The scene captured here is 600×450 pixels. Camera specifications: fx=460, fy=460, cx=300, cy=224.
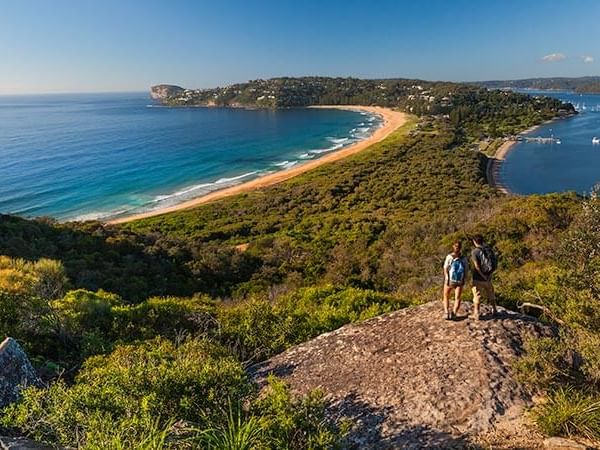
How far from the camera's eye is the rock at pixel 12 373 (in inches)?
226

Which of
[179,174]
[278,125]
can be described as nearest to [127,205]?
[179,174]

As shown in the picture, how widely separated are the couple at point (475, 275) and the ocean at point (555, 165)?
153 feet

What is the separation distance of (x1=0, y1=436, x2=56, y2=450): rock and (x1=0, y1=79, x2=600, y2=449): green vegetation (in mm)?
113

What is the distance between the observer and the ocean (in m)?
60.3

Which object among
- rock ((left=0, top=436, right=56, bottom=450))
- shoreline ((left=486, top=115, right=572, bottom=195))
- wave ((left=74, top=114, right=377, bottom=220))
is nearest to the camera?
rock ((left=0, top=436, right=56, bottom=450))

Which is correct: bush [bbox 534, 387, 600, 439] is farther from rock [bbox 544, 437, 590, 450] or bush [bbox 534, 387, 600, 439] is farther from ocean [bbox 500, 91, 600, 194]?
ocean [bbox 500, 91, 600, 194]

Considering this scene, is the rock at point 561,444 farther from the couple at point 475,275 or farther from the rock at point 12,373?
the rock at point 12,373

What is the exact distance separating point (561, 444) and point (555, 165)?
78.5 meters

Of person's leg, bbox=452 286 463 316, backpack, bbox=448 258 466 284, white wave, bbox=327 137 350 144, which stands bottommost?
white wave, bbox=327 137 350 144

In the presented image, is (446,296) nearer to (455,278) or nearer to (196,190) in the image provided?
(455,278)

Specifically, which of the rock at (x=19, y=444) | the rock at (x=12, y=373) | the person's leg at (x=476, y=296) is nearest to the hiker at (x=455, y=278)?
the person's leg at (x=476, y=296)

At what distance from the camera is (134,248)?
24125 millimetres

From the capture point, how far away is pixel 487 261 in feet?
26.8

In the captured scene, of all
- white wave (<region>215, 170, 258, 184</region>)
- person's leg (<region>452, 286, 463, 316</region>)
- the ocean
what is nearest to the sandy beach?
white wave (<region>215, 170, 258, 184</region>)
